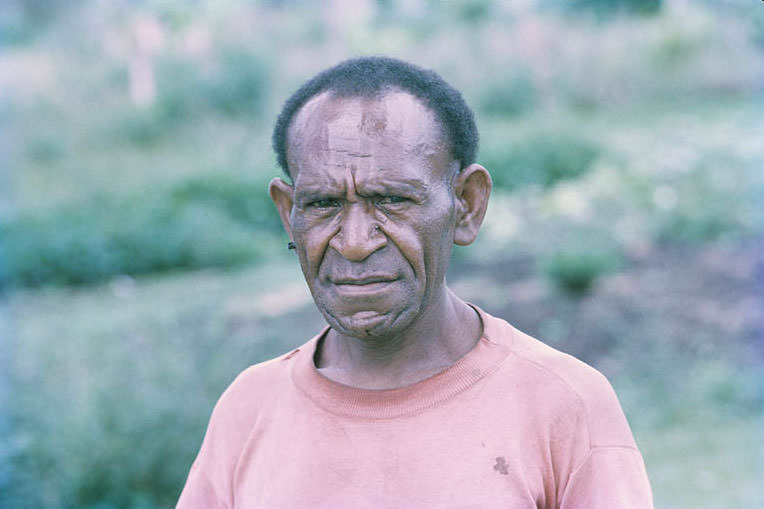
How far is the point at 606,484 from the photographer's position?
189 centimetres

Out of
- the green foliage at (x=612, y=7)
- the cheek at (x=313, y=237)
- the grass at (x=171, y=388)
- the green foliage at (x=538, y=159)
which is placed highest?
the green foliage at (x=612, y=7)

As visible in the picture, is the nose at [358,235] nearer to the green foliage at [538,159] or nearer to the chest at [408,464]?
the chest at [408,464]

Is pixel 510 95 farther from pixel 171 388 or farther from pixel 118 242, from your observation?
pixel 171 388

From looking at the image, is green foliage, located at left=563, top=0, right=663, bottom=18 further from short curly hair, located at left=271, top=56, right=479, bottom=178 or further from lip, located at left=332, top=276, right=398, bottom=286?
lip, located at left=332, top=276, right=398, bottom=286

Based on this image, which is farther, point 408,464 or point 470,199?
point 470,199

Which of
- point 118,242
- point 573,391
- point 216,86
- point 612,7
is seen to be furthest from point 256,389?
point 216,86

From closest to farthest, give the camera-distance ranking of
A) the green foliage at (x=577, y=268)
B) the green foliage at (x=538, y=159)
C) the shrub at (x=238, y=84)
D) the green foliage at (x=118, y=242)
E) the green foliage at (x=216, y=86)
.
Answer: the green foliage at (x=577, y=268), the green foliage at (x=118, y=242), the green foliage at (x=538, y=159), the green foliage at (x=216, y=86), the shrub at (x=238, y=84)

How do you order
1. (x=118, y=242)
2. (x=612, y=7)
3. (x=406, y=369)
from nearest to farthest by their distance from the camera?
1. (x=406, y=369)
2. (x=118, y=242)
3. (x=612, y=7)

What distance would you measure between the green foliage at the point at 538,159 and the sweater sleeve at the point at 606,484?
24.3 ft

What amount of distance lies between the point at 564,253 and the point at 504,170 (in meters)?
1.97

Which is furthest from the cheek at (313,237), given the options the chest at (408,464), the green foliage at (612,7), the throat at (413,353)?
the green foliage at (612,7)

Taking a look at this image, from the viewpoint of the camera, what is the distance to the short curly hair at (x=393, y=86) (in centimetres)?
200

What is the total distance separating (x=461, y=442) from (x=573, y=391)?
0.28 m

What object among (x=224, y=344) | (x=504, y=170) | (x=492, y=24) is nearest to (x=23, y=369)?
(x=224, y=344)
